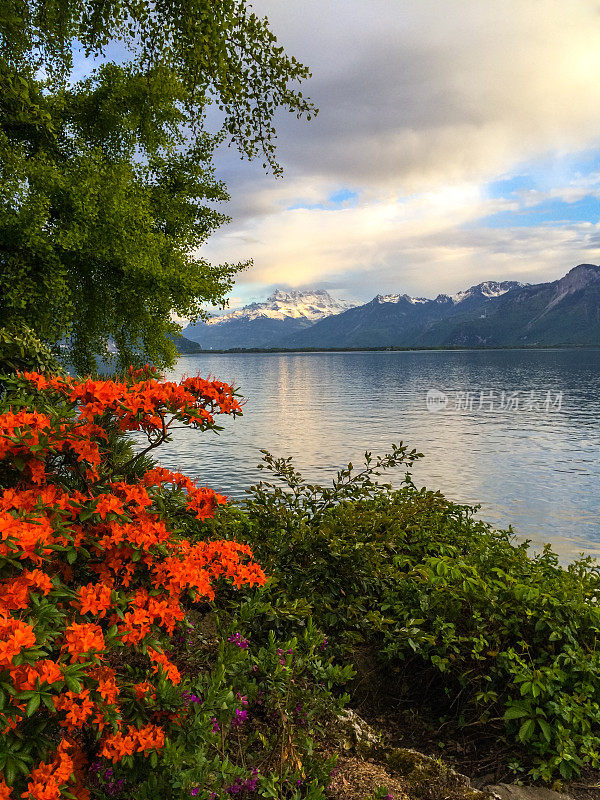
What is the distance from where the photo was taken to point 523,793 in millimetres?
4344

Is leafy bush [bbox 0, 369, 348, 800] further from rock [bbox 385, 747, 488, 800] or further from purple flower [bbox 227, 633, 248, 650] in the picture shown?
rock [bbox 385, 747, 488, 800]

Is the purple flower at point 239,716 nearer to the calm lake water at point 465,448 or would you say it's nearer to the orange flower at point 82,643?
the orange flower at point 82,643

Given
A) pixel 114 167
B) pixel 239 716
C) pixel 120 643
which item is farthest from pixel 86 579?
pixel 114 167

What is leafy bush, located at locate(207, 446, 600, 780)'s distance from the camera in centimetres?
462

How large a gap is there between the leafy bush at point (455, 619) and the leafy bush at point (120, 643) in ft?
3.70

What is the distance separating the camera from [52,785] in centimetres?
255

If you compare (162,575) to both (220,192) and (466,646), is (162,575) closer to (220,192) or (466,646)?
(466,646)

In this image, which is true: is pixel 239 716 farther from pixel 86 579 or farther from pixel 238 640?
pixel 86 579

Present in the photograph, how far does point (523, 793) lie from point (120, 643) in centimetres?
390

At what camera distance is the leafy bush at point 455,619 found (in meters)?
4.62

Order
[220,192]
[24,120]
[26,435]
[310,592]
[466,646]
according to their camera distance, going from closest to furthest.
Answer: [26,435], [466,646], [310,592], [24,120], [220,192]

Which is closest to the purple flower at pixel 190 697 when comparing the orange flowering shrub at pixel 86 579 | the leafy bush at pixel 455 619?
the orange flowering shrub at pixel 86 579

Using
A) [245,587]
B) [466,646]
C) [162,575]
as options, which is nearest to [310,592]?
[245,587]

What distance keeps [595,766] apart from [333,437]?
40.2 meters
